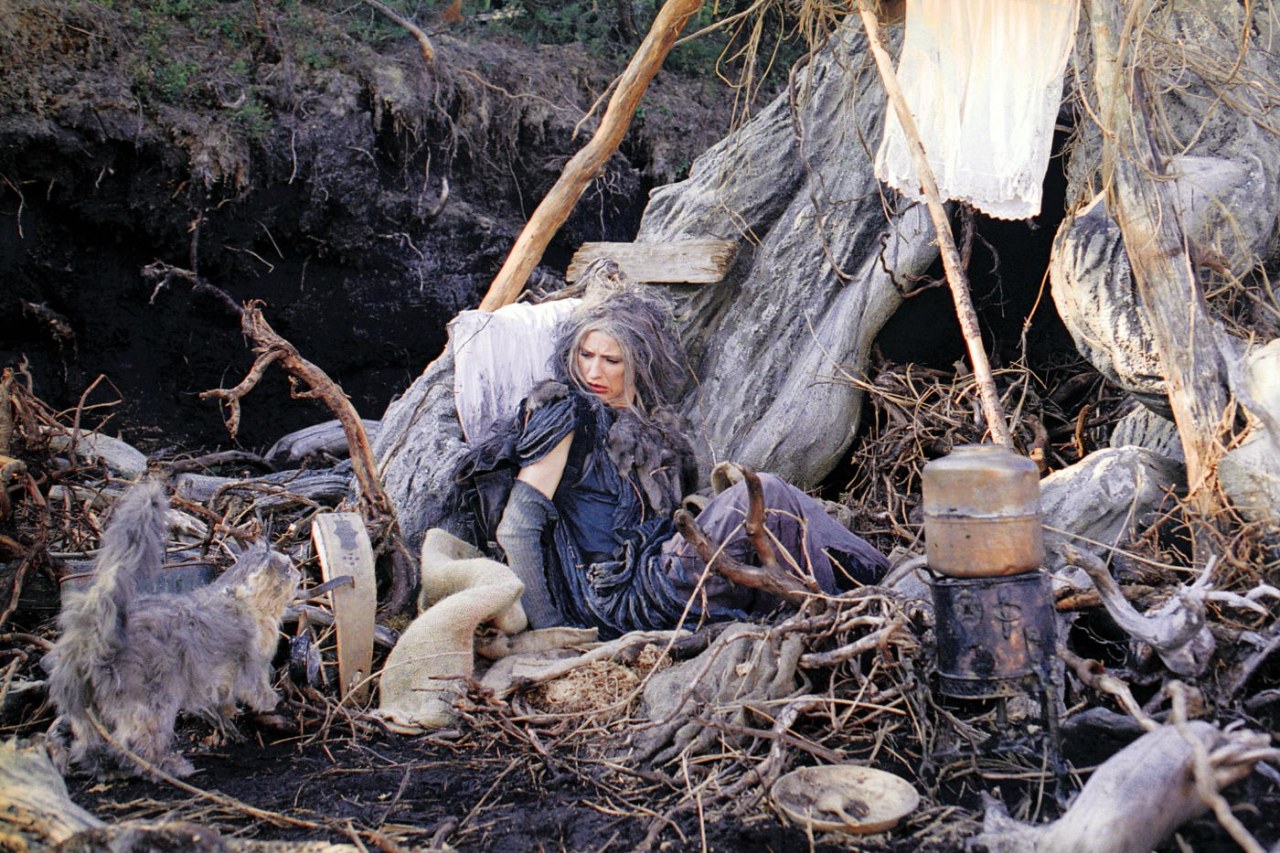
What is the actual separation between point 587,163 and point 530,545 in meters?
2.63

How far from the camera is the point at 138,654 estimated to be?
3.13m

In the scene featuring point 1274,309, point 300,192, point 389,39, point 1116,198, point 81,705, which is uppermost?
point 389,39

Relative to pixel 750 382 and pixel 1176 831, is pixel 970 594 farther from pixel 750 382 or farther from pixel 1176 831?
pixel 750 382

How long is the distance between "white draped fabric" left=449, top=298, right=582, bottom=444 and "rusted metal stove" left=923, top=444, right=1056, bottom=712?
260cm

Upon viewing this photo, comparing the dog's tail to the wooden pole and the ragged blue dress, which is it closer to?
the ragged blue dress

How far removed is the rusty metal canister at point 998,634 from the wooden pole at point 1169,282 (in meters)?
1.35

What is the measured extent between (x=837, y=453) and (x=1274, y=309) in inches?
89.9

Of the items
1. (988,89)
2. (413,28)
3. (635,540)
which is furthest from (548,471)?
(413,28)

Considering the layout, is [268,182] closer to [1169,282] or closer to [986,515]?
[1169,282]

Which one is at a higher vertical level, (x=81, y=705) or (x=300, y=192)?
(x=300, y=192)

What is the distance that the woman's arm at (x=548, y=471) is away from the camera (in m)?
4.48

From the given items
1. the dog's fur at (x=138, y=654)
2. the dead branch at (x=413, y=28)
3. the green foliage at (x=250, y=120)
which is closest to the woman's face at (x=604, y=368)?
the dog's fur at (x=138, y=654)

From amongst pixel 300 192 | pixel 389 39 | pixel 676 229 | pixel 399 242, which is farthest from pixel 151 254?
pixel 676 229

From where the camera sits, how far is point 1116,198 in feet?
13.6
